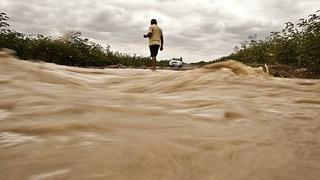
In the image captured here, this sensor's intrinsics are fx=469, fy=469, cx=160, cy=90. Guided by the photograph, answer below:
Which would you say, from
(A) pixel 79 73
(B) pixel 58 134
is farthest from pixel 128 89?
(B) pixel 58 134

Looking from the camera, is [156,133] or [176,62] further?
[176,62]

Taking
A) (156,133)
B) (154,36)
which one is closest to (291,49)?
(154,36)

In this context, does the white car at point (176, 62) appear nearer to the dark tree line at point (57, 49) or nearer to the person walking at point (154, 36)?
the dark tree line at point (57, 49)

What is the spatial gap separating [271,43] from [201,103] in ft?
55.0

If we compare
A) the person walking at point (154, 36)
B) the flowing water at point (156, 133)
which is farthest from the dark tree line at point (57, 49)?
the flowing water at point (156, 133)

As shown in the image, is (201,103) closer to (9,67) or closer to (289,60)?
(9,67)

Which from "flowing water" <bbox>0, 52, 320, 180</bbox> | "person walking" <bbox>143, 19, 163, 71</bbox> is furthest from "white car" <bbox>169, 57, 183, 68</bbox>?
"flowing water" <bbox>0, 52, 320, 180</bbox>

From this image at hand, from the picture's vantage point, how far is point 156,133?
2.64 meters

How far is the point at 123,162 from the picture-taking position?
200 cm

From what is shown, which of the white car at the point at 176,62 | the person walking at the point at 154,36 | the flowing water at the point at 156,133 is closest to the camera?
the flowing water at the point at 156,133

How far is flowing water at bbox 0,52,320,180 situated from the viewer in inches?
75.9

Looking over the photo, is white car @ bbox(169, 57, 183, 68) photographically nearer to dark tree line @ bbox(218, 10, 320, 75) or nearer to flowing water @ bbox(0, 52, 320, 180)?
dark tree line @ bbox(218, 10, 320, 75)

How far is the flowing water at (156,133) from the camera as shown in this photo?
193cm

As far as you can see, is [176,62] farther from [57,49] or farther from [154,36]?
[154,36]
